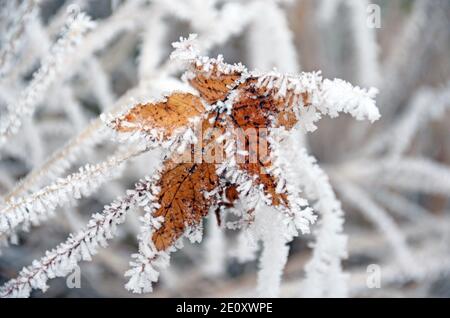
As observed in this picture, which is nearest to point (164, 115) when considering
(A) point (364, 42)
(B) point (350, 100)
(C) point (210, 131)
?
(C) point (210, 131)

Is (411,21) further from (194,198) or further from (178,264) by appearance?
(194,198)

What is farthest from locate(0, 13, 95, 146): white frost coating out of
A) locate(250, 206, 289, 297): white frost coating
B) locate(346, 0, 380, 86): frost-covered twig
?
locate(346, 0, 380, 86): frost-covered twig

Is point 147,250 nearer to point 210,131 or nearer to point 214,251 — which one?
point 210,131

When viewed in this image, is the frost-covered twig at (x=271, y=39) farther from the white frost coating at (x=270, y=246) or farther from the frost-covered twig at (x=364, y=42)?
the white frost coating at (x=270, y=246)

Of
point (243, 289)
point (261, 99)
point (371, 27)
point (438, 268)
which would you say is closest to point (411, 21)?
point (371, 27)

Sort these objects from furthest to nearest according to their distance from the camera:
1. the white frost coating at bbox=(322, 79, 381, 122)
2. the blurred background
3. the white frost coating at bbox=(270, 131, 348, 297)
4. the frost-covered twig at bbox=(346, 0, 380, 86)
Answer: the frost-covered twig at bbox=(346, 0, 380, 86), the blurred background, the white frost coating at bbox=(270, 131, 348, 297), the white frost coating at bbox=(322, 79, 381, 122)

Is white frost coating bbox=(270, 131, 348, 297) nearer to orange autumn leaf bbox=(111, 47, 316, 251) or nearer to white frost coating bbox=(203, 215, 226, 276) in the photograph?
orange autumn leaf bbox=(111, 47, 316, 251)

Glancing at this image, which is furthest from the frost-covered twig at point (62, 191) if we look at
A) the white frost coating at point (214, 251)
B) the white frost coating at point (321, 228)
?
the white frost coating at point (214, 251)

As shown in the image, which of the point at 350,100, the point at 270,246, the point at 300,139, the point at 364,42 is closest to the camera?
the point at 350,100

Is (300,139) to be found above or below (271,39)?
below

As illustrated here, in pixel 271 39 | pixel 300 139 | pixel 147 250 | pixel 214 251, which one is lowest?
pixel 147 250
